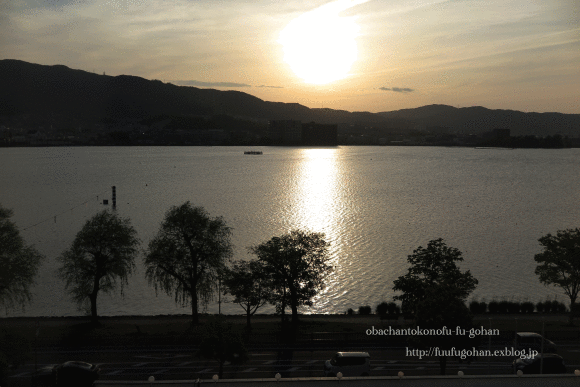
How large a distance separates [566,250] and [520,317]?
511cm

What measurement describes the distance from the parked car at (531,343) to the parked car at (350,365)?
20.6 feet

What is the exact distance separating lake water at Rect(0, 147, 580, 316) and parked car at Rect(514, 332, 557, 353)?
15.4 metres

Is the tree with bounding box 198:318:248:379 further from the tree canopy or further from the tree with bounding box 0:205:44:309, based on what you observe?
the tree with bounding box 0:205:44:309

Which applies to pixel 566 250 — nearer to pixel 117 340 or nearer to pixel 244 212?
pixel 117 340

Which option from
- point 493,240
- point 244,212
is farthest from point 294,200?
point 493,240

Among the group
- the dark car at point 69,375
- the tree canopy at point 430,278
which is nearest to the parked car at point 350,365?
the tree canopy at point 430,278

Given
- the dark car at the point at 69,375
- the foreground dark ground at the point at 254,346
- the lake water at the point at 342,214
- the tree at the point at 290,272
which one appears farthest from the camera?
the lake water at the point at 342,214

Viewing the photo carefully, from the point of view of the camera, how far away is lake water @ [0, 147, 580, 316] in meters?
38.1

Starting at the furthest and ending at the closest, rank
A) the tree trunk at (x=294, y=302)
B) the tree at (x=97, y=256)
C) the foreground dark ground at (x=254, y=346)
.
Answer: the tree at (x=97, y=256)
the tree trunk at (x=294, y=302)
the foreground dark ground at (x=254, y=346)

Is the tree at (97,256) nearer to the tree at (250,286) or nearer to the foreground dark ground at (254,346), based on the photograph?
the foreground dark ground at (254,346)

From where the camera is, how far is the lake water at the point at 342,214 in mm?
38094

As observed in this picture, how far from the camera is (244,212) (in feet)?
250

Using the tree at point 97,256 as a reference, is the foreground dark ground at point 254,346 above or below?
below

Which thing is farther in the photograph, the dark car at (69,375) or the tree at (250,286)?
the tree at (250,286)
